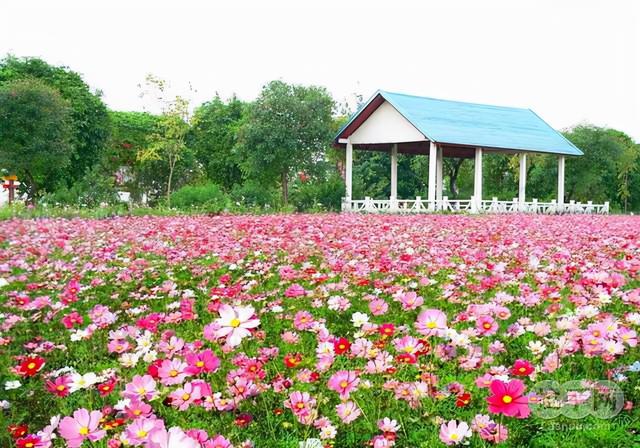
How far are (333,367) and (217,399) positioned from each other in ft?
3.81

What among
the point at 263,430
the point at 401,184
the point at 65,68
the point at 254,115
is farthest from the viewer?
the point at 401,184

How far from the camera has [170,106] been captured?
3114 cm

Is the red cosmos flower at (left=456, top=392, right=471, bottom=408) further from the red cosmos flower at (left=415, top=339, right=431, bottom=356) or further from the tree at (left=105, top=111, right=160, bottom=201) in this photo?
the tree at (left=105, top=111, right=160, bottom=201)

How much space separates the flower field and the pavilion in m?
18.9

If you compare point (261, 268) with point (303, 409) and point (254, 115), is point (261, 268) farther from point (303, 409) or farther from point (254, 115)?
point (254, 115)

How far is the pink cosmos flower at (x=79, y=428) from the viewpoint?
181 centimetres

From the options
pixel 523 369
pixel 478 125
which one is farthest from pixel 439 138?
pixel 523 369

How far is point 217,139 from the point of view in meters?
40.6

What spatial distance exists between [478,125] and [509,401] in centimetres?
2810

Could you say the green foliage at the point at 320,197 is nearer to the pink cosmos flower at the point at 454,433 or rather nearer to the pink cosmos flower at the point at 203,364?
the pink cosmos flower at the point at 203,364

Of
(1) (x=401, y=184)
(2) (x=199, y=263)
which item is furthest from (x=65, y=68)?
(2) (x=199, y=263)

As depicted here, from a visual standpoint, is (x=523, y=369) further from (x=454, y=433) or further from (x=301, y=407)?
(x=301, y=407)

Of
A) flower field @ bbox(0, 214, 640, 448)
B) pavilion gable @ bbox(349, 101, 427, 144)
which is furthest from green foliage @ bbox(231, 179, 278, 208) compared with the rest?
flower field @ bbox(0, 214, 640, 448)

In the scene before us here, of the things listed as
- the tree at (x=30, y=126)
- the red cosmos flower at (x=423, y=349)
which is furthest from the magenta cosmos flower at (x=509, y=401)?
the tree at (x=30, y=126)
